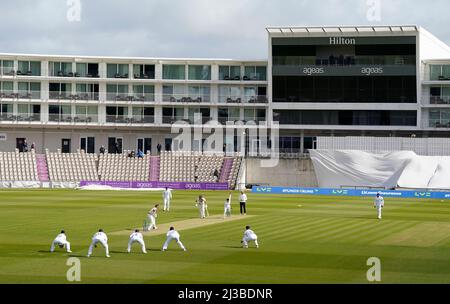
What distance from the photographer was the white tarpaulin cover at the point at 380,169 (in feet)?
301

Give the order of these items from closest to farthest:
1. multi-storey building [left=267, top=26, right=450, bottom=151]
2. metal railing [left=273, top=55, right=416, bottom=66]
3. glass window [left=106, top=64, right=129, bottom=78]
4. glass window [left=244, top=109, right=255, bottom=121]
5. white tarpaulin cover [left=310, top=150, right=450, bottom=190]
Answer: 1. white tarpaulin cover [left=310, top=150, right=450, bottom=190]
2. multi-storey building [left=267, top=26, right=450, bottom=151]
3. metal railing [left=273, top=55, right=416, bottom=66]
4. glass window [left=244, top=109, right=255, bottom=121]
5. glass window [left=106, top=64, right=129, bottom=78]

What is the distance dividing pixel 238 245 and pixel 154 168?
2559 inches

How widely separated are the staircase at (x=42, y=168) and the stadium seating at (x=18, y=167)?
19.2 inches

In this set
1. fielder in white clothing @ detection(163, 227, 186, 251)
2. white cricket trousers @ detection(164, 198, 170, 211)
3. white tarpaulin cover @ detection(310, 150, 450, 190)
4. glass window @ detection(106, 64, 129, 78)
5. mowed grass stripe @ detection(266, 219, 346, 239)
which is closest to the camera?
fielder in white clothing @ detection(163, 227, 186, 251)

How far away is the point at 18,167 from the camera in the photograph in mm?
101000

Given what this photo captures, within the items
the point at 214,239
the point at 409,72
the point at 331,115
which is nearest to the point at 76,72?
the point at 331,115

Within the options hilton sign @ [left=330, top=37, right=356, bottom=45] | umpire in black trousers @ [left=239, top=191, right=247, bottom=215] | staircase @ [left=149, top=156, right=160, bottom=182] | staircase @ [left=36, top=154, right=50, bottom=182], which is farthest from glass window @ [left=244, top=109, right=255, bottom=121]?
umpire in black trousers @ [left=239, top=191, right=247, bottom=215]

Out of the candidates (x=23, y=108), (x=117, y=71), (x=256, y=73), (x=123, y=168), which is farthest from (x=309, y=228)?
(x=23, y=108)

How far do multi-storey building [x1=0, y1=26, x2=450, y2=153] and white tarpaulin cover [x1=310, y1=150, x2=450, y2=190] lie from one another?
360 inches

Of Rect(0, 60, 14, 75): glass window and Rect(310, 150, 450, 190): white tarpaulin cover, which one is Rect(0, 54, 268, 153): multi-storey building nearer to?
Rect(0, 60, 14, 75): glass window

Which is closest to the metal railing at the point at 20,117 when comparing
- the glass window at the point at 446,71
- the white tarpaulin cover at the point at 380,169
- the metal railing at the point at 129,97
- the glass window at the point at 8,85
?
the glass window at the point at 8,85

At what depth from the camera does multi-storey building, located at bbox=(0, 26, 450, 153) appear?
10562cm

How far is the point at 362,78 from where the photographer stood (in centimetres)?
10656

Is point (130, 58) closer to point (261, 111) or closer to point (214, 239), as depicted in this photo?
point (261, 111)
